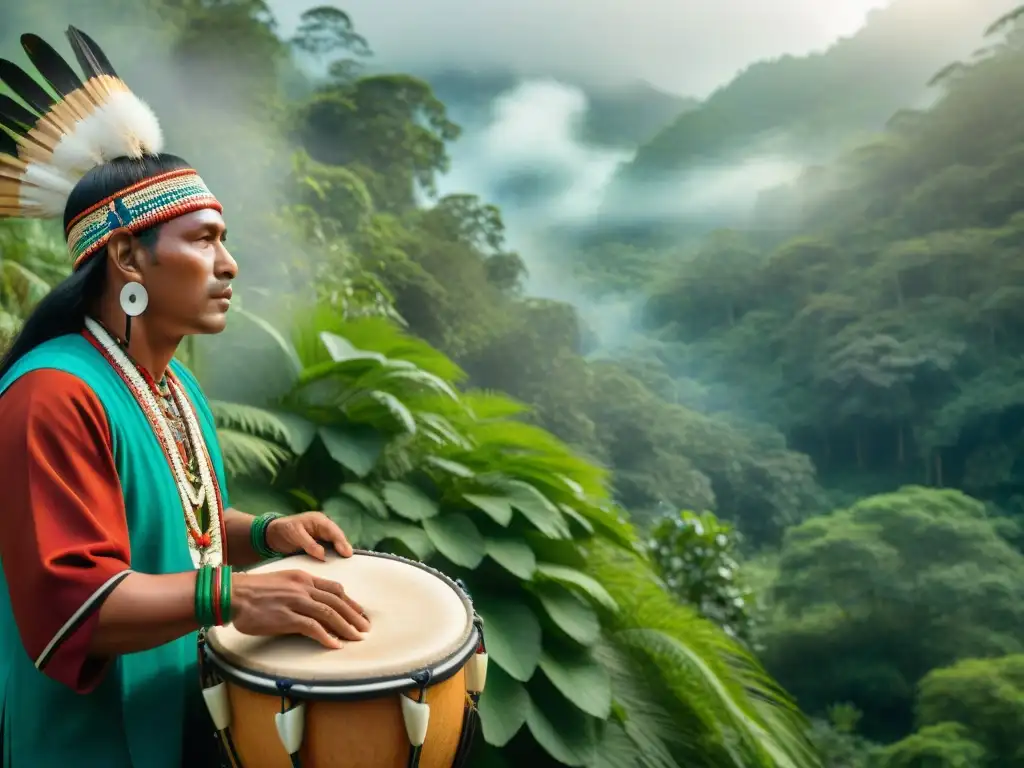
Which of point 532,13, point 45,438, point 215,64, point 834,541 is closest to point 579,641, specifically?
point 45,438

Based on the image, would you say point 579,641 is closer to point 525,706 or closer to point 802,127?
point 525,706

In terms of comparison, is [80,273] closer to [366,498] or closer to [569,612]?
[366,498]

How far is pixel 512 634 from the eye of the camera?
2.26m

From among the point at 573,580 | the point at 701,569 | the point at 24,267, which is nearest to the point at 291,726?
the point at 573,580

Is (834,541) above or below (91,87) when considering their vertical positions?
below

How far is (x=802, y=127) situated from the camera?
19.2ft

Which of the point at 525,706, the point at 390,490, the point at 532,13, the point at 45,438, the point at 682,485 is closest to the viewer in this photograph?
the point at 45,438

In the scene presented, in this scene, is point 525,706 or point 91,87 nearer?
point 91,87

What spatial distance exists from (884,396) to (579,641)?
13.5 feet

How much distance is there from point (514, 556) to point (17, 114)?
1707 mm

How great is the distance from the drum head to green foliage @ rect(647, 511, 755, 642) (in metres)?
3.06

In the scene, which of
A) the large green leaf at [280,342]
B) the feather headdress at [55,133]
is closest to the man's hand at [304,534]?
the feather headdress at [55,133]

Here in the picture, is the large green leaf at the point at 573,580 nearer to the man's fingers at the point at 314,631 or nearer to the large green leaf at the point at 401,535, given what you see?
the large green leaf at the point at 401,535

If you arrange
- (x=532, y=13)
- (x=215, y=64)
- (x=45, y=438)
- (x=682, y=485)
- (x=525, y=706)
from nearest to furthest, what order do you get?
(x=45, y=438) < (x=525, y=706) < (x=215, y=64) < (x=532, y=13) < (x=682, y=485)
